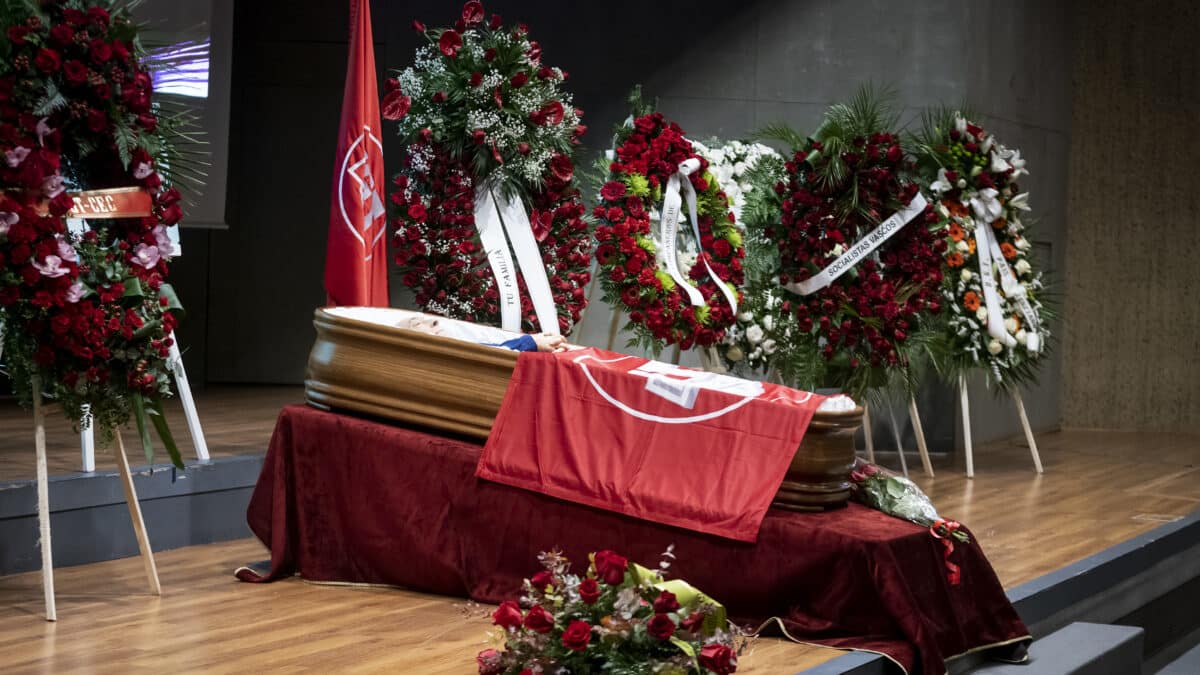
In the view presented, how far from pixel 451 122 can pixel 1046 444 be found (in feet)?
16.1

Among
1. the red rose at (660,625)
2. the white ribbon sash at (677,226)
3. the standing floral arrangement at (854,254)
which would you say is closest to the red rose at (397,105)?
the white ribbon sash at (677,226)

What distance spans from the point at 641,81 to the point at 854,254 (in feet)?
7.72

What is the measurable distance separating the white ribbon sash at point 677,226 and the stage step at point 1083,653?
2.22 metres

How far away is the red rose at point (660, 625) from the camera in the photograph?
3.17 m

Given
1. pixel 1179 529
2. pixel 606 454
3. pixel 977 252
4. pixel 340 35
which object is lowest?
pixel 1179 529

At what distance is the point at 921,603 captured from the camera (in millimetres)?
3881

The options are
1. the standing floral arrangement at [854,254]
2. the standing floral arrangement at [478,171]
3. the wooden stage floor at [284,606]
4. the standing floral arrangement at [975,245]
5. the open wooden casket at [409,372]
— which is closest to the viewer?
the wooden stage floor at [284,606]

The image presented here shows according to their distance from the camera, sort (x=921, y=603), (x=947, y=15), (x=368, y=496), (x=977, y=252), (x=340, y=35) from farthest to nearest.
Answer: (x=340, y=35) < (x=947, y=15) < (x=977, y=252) < (x=368, y=496) < (x=921, y=603)

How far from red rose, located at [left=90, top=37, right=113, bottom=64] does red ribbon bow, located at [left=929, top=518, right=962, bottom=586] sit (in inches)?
102

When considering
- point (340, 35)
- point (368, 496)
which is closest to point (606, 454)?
point (368, 496)

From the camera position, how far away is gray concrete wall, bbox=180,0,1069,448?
27.0 ft

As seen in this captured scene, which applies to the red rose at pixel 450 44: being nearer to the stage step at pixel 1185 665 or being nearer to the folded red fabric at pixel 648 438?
the folded red fabric at pixel 648 438

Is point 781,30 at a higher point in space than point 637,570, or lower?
higher

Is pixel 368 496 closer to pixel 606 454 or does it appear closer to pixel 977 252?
pixel 606 454
